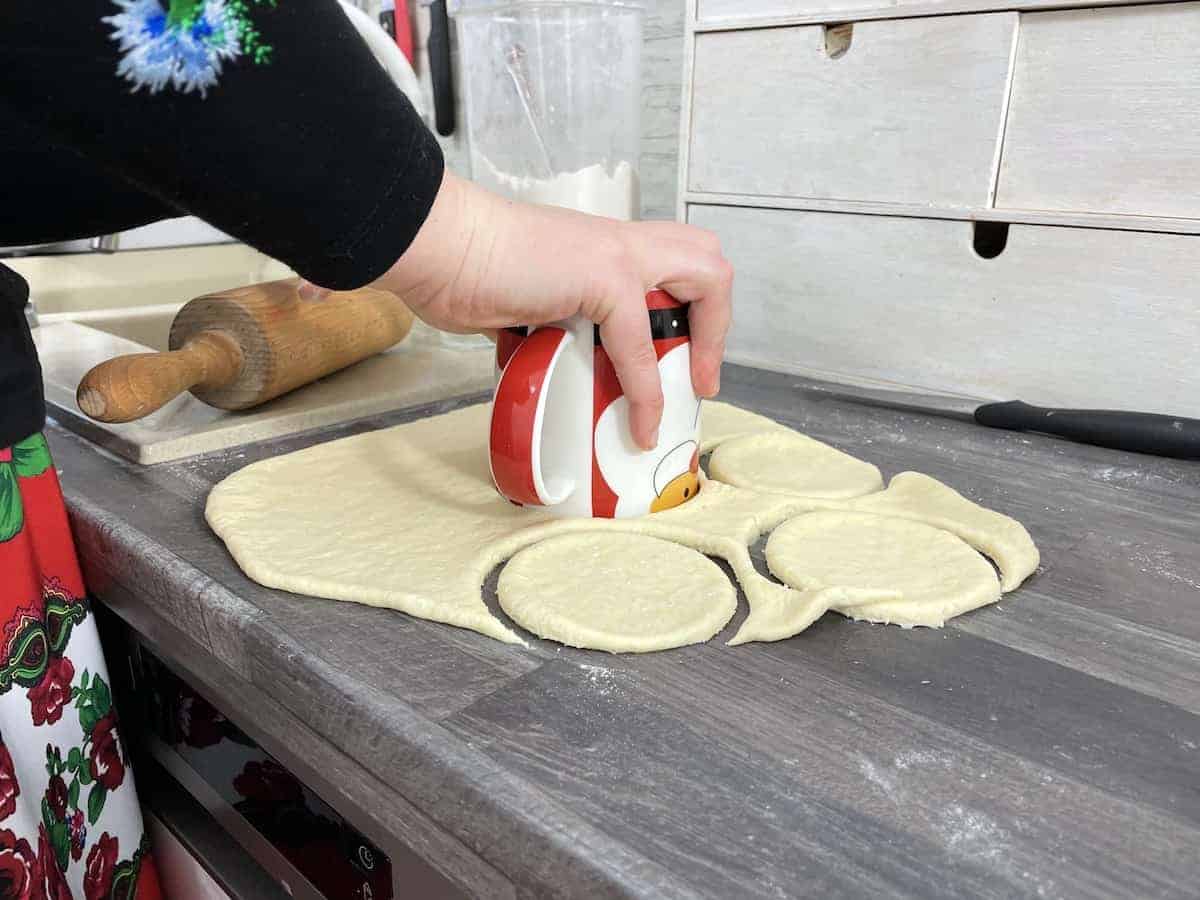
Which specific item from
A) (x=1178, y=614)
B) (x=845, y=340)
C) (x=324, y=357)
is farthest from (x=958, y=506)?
(x=324, y=357)

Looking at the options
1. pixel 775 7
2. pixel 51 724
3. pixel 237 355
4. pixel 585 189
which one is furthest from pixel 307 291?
pixel 775 7

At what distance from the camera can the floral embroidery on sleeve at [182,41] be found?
1.04 ft

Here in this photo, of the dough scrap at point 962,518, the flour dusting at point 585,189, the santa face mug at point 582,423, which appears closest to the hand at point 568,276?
the santa face mug at point 582,423

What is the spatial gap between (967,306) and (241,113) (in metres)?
0.67

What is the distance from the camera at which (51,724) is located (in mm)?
539

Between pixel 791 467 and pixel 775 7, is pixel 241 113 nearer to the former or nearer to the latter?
pixel 791 467

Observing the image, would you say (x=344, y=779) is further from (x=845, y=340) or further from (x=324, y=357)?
(x=845, y=340)

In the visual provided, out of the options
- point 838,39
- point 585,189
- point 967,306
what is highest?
point 838,39

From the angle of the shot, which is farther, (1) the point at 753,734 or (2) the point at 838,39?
(2) the point at 838,39

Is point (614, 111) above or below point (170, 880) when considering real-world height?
above

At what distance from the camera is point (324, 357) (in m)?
0.81

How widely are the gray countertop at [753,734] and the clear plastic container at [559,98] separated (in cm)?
58

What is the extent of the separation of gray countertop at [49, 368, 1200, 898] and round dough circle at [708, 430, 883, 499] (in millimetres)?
141

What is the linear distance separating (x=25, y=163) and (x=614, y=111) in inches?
24.2
